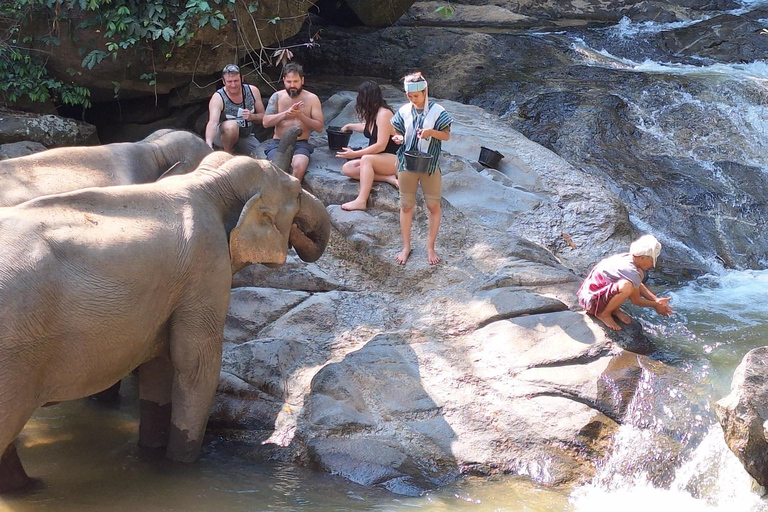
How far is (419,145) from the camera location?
6852mm

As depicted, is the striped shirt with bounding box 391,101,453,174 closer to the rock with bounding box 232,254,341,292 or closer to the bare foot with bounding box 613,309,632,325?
→ the rock with bounding box 232,254,341,292

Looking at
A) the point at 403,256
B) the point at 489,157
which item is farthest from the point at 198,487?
the point at 489,157

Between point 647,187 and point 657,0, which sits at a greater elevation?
point 657,0

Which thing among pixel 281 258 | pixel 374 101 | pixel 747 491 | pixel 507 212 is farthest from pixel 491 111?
pixel 747 491

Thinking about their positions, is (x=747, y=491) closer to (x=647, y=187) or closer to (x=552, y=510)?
(x=552, y=510)

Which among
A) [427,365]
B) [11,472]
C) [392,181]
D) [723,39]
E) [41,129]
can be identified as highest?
[723,39]

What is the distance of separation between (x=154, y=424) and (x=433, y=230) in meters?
2.65

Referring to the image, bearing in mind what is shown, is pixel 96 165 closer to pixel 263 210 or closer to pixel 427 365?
pixel 263 210

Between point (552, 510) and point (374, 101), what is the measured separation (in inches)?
151

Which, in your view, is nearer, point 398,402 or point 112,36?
point 398,402

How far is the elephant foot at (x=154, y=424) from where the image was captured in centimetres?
564

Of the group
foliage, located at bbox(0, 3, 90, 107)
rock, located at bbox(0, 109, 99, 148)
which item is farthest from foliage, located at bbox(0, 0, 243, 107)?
rock, located at bbox(0, 109, 99, 148)

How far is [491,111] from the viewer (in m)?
11.8

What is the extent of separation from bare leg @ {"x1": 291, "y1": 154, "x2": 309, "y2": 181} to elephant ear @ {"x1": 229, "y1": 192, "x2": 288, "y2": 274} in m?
2.16
